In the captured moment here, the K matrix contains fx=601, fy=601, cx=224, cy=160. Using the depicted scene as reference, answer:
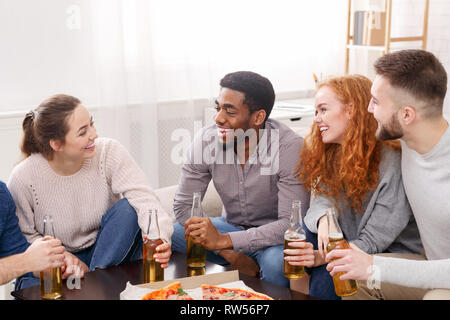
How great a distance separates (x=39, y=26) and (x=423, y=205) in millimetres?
2211

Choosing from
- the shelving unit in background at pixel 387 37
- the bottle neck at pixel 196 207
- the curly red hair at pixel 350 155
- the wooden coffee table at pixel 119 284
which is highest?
the shelving unit in background at pixel 387 37

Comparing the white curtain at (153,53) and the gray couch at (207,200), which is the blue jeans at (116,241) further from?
the white curtain at (153,53)

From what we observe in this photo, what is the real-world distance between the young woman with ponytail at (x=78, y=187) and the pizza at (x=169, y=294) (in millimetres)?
479

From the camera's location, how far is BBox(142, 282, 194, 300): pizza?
1.54 m

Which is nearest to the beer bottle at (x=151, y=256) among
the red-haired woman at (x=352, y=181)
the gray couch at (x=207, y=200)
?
the red-haired woman at (x=352, y=181)

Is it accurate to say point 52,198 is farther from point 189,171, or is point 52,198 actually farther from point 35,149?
point 189,171

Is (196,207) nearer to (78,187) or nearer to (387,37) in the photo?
(78,187)

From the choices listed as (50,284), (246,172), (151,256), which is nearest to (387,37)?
(246,172)

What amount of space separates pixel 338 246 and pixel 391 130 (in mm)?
425

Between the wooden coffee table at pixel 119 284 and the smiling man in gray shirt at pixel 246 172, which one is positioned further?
the smiling man in gray shirt at pixel 246 172

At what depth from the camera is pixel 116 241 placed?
2037 millimetres

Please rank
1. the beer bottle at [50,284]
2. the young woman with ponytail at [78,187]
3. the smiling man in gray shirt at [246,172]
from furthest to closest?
the smiling man in gray shirt at [246,172] < the young woman with ponytail at [78,187] < the beer bottle at [50,284]

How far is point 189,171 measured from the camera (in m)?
2.45

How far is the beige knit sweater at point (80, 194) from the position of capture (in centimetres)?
213
